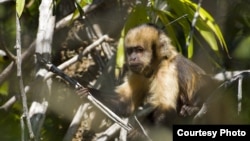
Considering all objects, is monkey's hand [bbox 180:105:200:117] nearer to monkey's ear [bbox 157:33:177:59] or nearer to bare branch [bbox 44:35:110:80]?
monkey's ear [bbox 157:33:177:59]

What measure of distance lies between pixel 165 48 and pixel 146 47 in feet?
0.49

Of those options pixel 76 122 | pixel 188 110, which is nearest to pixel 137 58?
pixel 188 110

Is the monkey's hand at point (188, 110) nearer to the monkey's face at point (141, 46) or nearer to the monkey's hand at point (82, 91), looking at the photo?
the monkey's face at point (141, 46)

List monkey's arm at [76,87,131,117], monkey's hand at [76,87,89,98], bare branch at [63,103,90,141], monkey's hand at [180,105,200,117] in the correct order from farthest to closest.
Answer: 1. monkey's arm at [76,87,131,117]
2. monkey's hand at [180,105,200,117]
3. bare branch at [63,103,90,141]
4. monkey's hand at [76,87,89,98]

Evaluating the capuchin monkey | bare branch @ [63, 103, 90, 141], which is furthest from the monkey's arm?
bare branch @ [63, 103, 90, 141]

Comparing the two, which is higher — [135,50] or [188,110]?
[135,50]

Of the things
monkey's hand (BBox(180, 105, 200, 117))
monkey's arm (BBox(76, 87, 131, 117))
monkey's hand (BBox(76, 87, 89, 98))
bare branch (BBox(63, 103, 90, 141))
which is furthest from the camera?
monkey's arm (BBox(76, 87, 131, 117))

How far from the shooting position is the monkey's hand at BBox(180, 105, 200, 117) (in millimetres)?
5539

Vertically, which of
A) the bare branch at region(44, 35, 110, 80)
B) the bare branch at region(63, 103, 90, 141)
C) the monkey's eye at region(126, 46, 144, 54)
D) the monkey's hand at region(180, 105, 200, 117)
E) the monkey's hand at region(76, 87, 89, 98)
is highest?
the monkey's eye at region(126, 46, 144, 54)

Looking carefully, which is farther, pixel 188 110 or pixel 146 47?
pixel 146 47

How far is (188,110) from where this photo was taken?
557 centimetres

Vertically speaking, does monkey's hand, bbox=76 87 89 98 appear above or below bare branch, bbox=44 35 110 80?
below

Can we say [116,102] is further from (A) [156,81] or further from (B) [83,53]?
(B) [83,53]

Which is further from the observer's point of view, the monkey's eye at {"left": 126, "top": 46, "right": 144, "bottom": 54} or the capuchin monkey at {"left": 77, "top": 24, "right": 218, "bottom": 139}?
the monkey's eye at {"left": 126, "top": 46, "right": 144, "bottom": 54}
